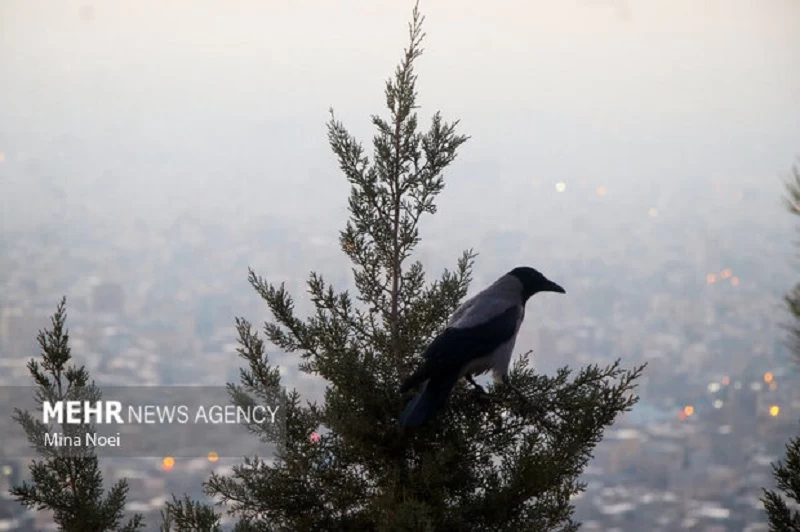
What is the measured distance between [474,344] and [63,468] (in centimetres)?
289

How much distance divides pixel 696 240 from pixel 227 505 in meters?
69.5

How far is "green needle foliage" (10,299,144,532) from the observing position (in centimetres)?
636

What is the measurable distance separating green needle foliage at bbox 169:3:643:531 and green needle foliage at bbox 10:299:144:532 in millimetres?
718

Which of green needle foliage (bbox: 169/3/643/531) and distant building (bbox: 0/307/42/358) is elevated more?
distant building (bbox: 0/307/42/358)

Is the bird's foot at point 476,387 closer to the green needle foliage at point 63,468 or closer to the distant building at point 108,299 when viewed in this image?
the green needle foliage at point 63,468

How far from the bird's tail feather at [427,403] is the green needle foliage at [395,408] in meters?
0.23

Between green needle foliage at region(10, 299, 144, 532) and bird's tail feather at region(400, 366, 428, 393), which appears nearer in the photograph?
bird's tail feather at region(400, 366, 428, 393)

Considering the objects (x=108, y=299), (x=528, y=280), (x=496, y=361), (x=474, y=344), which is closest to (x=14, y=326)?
(x=108, y=299)

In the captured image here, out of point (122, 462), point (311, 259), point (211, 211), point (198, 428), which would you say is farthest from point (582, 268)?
point (198, 428)

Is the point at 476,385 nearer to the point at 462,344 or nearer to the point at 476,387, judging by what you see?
the point at 476,387

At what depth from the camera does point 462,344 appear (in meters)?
5.81

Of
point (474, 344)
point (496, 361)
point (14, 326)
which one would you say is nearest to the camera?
point (474, 344)

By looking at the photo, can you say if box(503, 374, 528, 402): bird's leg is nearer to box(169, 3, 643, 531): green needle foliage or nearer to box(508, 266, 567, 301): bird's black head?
box(169, 3, 643, 531): green needle foliage

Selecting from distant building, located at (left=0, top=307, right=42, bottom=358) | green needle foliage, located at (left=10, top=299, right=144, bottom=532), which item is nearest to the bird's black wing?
green needle foliage, located at (left=10, top=299, right=144, bottom=532)
